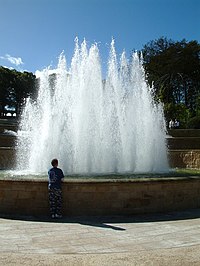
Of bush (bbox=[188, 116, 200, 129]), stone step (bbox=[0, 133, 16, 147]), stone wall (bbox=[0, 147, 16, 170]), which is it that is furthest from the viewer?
bush (bbox=[188, 116, 200, 129])

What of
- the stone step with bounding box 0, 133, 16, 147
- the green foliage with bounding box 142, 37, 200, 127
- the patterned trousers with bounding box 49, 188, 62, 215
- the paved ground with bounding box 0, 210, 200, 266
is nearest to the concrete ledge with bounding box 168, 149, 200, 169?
the stone step with bounding box 0, 133, 16, 147

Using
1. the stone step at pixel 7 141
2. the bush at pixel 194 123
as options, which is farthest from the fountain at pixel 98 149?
the bush at pixel 194 123

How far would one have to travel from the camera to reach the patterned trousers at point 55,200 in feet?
24.1

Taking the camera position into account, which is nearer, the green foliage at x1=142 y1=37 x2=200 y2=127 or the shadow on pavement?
the shadow on pavement

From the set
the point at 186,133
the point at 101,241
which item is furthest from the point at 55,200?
the point at 186,133

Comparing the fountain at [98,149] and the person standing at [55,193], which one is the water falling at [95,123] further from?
the person standing at [55,193]

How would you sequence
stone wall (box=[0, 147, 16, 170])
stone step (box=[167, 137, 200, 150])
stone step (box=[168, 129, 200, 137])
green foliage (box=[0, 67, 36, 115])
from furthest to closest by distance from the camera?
green foliage (box=[0, 67, 36, 115]), stone step (box=[168, 129, 200, 137]), stone step (box=[167, 137, 200, 150]), stone wall (box=[0, 147, 16, 170])

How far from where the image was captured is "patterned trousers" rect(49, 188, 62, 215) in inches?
290

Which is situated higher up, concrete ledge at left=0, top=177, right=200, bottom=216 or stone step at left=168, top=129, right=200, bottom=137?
stone step at left=168, top=129, right=200, bottom=137

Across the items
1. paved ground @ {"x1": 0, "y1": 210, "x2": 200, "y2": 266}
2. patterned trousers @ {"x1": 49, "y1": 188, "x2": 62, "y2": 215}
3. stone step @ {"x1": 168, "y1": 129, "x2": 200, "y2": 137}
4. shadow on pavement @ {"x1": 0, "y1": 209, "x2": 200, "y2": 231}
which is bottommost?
paved ground @ {"x1": 0, "y1": 210, "x2": 200, "y2": 266}

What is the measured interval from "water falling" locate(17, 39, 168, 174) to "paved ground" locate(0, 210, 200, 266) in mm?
4296

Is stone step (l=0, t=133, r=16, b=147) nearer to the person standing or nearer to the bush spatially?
the person standing

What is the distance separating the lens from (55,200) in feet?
24.2

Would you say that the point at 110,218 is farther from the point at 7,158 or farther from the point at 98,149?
the point at 7,158
